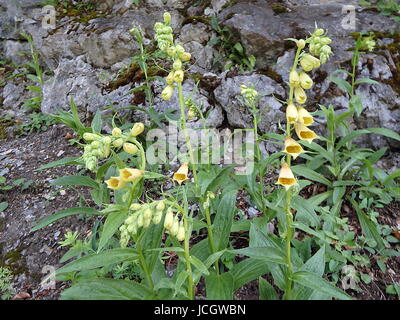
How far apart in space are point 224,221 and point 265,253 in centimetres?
53

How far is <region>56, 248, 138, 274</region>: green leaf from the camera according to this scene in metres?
1.82

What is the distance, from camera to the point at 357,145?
155 inches

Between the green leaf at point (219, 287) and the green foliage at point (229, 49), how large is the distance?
3240mm

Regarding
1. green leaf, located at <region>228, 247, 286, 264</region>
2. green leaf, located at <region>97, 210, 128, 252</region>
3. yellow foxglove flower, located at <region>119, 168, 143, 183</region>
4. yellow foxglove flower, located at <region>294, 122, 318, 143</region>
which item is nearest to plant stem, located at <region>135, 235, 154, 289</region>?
green leaf, located at <region>97, 210, 128, 252</region>

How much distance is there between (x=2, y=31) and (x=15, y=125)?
332 cm

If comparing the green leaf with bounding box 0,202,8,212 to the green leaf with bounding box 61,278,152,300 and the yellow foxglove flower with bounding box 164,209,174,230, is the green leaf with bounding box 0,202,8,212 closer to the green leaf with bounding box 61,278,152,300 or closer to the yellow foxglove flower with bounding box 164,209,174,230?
the green leaf with bounding box 61,278,152,300

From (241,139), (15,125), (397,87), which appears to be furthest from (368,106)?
(15,125)

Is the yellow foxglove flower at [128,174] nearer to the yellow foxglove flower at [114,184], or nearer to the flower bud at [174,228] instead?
the yellow foxglove flower at [114,184]

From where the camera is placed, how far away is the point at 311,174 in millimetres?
3410

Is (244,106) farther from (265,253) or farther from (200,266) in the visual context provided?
(200,266)

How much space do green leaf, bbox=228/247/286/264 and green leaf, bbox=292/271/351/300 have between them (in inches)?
6.3

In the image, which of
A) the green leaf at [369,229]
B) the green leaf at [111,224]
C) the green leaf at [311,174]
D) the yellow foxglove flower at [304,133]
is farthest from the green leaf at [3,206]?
the green leaf at [369,229]

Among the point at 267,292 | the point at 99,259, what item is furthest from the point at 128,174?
the point at 267,292
